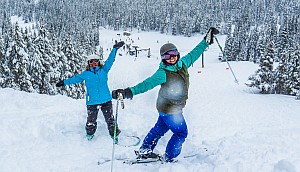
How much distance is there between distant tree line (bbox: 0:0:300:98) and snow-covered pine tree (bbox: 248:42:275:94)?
0.36ft

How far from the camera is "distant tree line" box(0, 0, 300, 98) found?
26766 mm

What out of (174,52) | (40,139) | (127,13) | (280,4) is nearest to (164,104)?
(174,52)

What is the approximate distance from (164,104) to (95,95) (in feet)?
6.72

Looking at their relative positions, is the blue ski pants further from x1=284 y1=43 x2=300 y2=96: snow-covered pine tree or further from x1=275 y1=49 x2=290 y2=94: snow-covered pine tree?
x1=275 y1=49 x2=290 y2=94: snow-covered pine tree

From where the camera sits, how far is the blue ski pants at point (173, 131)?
498cm

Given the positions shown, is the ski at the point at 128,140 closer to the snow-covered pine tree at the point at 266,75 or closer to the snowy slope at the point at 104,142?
the snowy slope at the point at 104,142

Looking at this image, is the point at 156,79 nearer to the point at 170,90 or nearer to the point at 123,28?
the point at 170,90

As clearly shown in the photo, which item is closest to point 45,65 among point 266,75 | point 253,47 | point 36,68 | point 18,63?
point 36,68

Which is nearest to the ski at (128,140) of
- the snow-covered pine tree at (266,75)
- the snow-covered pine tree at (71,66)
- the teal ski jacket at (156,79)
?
the teal ski jacket at (156,79)

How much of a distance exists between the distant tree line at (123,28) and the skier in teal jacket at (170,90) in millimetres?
Result: 21860

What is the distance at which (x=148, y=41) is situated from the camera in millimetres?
129750

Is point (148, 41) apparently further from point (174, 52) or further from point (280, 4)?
point (174, 52)

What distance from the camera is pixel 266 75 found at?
30.9m

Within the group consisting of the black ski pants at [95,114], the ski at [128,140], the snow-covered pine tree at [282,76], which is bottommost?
the snow-covered pine tree at [282,76]
